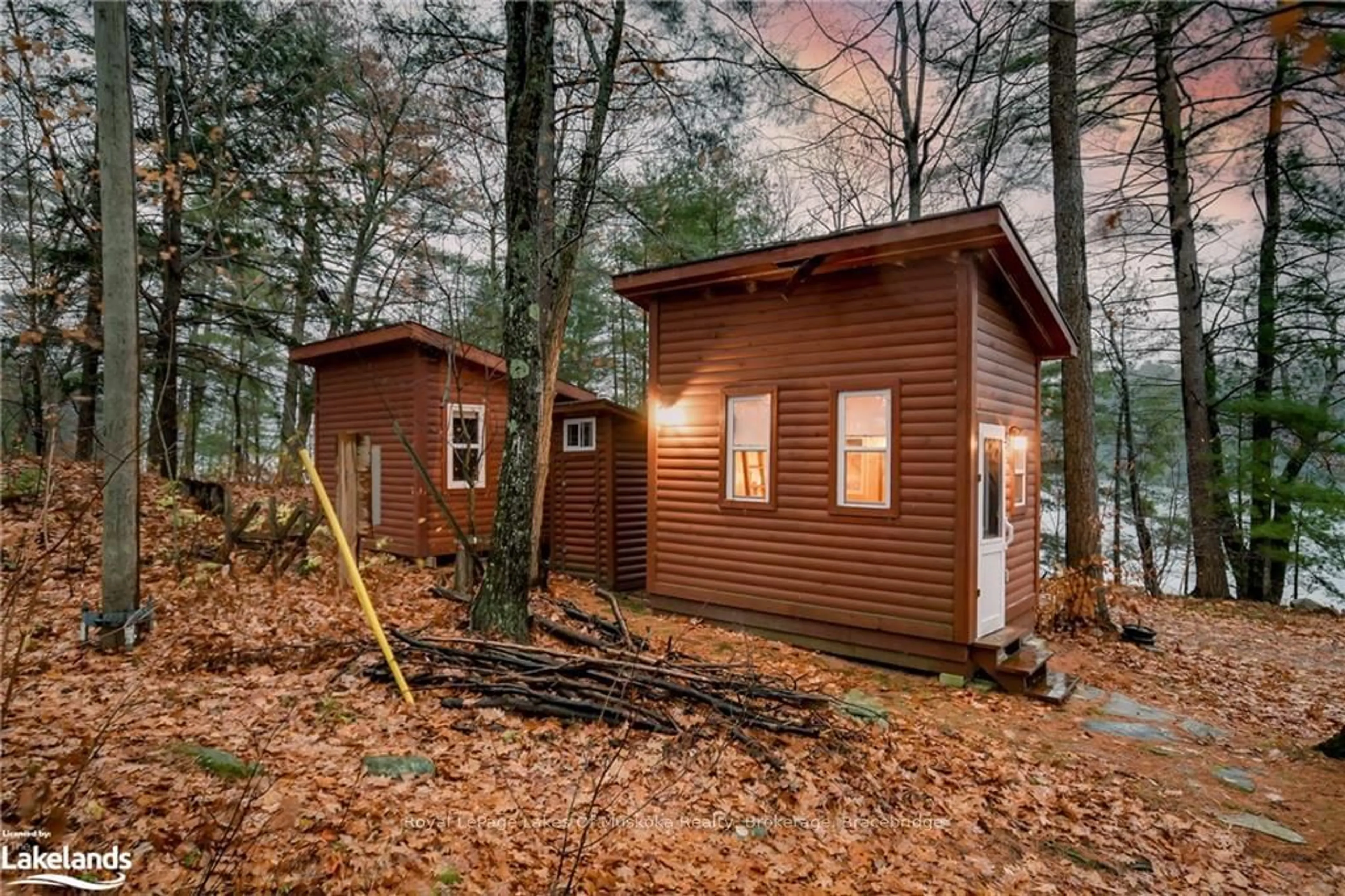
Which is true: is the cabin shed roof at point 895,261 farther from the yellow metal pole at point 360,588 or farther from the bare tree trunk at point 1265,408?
the bare tree trunk at point 1265,408

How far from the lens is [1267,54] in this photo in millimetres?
3697

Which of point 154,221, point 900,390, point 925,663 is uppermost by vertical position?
point 154,221

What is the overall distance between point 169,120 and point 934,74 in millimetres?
13123

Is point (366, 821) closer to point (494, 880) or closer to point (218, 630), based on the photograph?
point (494, 880)

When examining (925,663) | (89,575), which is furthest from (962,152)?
(89,575)

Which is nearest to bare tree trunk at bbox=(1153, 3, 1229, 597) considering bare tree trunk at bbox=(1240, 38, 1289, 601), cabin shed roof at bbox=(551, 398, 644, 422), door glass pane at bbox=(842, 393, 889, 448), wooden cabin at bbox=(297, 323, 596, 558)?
bare tree trunk at bbox=(1240, 38, 1289, 601)

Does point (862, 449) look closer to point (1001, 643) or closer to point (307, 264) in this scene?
point (1001, 643)

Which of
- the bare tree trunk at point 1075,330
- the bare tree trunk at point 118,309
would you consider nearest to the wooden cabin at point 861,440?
the bare tree trunk at point 1075,330

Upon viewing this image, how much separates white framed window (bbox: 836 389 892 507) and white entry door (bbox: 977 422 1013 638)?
993 mm

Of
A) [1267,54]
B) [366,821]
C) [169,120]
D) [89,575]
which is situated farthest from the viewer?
[169,120]

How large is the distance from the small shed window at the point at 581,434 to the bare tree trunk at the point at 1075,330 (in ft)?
23.5

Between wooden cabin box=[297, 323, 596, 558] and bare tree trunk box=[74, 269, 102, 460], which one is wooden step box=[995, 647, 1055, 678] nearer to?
wooden cabin box=[297, 323, 596, 558]

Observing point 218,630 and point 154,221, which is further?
point 154,221

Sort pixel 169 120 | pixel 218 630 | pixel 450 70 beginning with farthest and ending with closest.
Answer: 1. pixel 169 120
2. pixel 450 70
3. pixel 218 630
